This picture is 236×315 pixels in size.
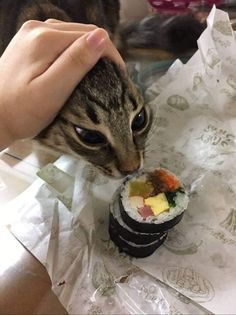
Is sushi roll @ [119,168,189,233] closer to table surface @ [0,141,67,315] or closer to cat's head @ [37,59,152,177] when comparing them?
cat's head @ [37,59,152,177]

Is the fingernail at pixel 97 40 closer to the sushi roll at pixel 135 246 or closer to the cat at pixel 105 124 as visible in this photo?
the cat at pixel 105 124

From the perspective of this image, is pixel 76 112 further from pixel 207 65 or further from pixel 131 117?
pixel 207 65

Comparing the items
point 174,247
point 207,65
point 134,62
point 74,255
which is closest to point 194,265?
point 174,247

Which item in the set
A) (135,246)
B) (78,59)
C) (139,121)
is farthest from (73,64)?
(135,246)

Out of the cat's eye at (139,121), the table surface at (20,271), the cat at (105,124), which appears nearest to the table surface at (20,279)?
the table surface at (20,271)

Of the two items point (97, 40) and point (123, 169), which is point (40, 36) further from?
point (123, 169)

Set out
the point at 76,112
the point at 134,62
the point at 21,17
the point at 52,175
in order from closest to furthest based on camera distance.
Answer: the point at 76,112, the point at 52,175, the point at 21,17, the point at 134,62

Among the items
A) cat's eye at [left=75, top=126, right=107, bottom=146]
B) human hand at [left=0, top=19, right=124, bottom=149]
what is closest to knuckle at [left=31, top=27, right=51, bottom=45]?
human hand at [left=0, top=19, right=124, bottom=149]
